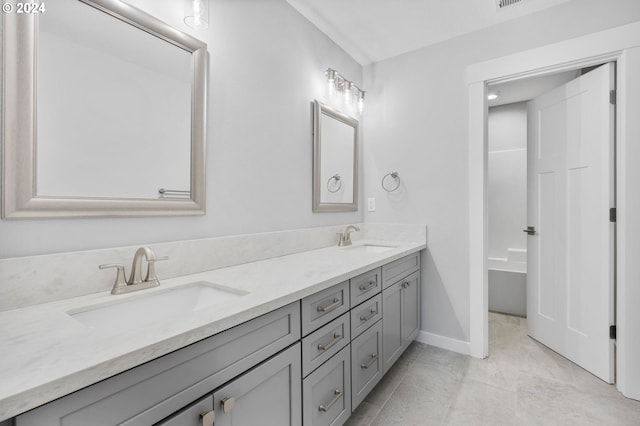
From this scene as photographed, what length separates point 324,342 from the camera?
132 cm

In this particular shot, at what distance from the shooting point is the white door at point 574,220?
1.97 m

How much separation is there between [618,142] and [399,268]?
153cm

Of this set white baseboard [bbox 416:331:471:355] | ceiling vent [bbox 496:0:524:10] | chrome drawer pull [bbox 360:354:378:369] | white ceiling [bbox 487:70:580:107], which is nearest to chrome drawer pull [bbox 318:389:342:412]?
chrome drawer pull [bbox 360:354:378:369]

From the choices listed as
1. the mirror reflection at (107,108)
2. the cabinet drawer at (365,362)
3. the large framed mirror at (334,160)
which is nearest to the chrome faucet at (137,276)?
the mirror reflection at (107,108)

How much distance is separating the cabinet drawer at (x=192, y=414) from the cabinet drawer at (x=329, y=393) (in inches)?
17.4

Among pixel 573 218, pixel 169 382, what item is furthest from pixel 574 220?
pixel 169 382

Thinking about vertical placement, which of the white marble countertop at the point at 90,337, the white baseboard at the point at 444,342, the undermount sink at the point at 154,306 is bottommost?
the white baseboard at the point at 444,342

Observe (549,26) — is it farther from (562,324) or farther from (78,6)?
(78,6)

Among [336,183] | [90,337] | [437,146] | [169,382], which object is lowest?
[169,382]

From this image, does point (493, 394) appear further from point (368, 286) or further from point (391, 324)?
point (368, 286)

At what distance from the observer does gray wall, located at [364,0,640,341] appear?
7.70 ft

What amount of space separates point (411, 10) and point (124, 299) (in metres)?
2.37

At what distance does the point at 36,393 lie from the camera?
0.53 metres

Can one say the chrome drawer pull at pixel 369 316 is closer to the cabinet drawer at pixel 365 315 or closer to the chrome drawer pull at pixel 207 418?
the cabinet drawer at pixel 365 315
